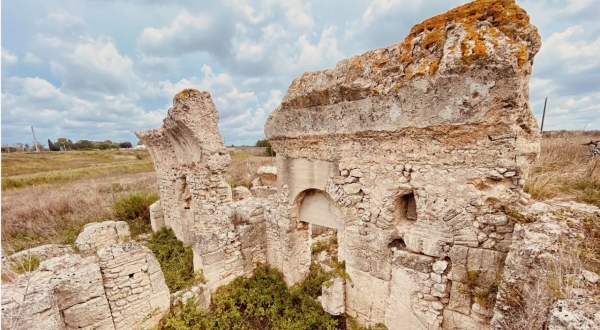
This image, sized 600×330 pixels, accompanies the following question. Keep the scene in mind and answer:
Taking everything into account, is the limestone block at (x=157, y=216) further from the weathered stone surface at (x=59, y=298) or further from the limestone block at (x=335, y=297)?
the limestone block at (x=335, y=297)

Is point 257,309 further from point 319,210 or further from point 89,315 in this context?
point 89,315

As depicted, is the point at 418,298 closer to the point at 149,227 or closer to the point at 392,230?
the point at 392,230

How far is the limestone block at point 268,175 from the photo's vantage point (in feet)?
42.3

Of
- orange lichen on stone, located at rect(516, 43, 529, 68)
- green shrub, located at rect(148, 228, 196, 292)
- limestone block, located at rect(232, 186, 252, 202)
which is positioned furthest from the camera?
limestone block, located at rect(232, 186, 252, 202)

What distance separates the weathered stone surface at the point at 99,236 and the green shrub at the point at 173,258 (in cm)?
105

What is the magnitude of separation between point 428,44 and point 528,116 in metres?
1.49

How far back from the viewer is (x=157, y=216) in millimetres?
9664

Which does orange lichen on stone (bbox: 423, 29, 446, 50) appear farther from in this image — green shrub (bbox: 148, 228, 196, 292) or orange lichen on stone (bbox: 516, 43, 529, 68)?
green shrub (bbox: 148, 228, 196, 292)

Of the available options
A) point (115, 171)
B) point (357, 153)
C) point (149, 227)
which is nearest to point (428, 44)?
point (357, 153)

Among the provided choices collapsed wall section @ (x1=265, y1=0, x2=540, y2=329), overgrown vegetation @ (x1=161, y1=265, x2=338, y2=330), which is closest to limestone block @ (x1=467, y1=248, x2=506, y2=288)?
collapsed wall section @ (x1=265, y1=0, x2=540, y2=329)

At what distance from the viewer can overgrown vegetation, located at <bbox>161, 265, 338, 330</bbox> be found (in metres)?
4.60

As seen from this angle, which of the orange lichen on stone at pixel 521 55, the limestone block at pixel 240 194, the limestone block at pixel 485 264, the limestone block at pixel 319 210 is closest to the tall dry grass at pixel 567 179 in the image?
the limestone block at pixel 485 264

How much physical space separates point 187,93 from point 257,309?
5.25 meters

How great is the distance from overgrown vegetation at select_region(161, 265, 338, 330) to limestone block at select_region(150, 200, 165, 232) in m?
5.71
